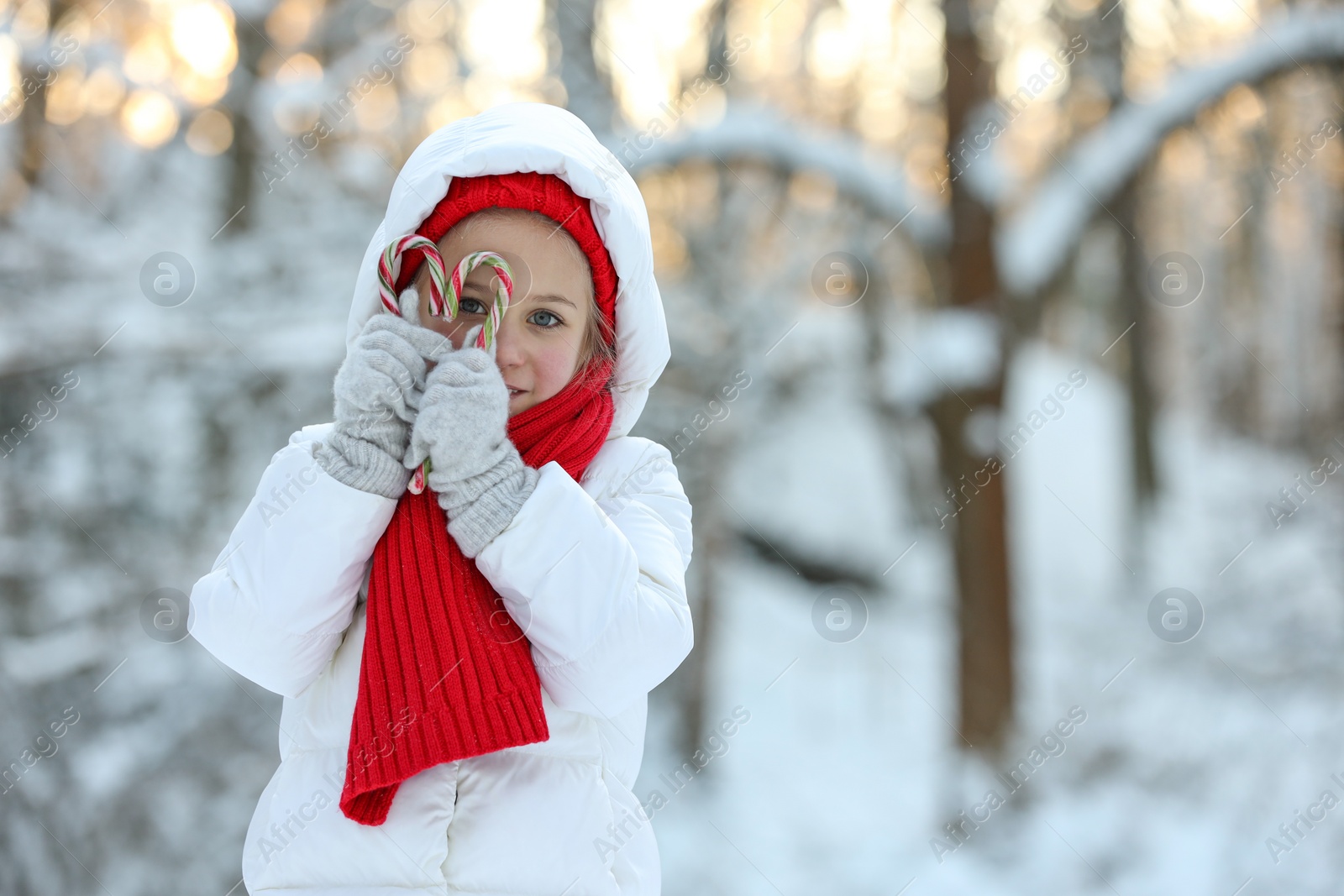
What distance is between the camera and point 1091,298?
51.8 feet

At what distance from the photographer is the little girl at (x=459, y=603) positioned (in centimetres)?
125

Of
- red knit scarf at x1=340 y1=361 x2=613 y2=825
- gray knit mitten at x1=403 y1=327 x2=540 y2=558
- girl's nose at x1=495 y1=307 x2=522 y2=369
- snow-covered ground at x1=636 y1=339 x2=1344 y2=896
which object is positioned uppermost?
girl's nose at x1=495 y1=307 x2=522 y2=369

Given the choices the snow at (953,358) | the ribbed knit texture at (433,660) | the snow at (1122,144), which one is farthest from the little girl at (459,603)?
the snow at (1122,144)

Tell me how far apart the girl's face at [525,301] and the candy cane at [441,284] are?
0.08 ft

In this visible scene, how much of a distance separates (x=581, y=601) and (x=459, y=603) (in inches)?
6.9

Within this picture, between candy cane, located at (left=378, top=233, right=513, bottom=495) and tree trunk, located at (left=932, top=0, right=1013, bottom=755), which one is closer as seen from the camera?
candy cane, located at (left=378, top=233, right=513, bottom=495)

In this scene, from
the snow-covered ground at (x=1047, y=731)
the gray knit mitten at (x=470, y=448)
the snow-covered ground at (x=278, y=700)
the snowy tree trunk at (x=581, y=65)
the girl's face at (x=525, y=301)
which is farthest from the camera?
the snowy tree trunk at (x=581, y=65)

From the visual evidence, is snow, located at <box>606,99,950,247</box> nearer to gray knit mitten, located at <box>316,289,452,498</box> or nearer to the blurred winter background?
the blurred winter background

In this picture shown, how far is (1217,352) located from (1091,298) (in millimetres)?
2131

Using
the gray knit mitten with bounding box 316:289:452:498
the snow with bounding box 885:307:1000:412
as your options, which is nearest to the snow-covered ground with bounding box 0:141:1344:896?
the snow with bounding box 885:307:1000:412

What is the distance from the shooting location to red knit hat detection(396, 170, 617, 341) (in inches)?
55.4

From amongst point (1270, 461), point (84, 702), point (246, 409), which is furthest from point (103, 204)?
point (1270, 461)

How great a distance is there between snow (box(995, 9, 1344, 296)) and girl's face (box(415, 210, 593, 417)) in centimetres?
455

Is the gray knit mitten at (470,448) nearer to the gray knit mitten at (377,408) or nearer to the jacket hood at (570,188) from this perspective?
the gray knit mitten at (377,408)
